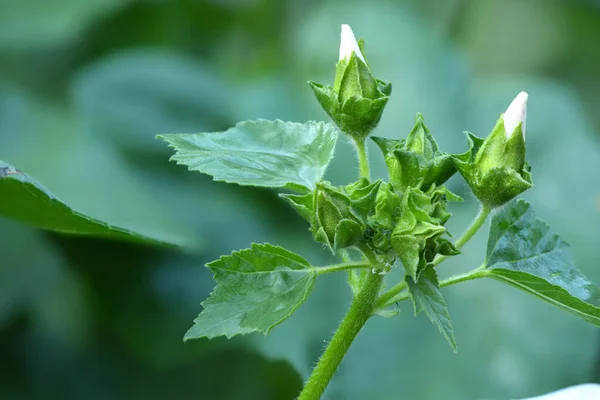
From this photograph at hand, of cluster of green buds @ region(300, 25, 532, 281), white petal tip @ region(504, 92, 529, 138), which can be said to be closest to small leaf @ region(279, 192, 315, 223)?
cluster of green buds @ region(300, 25, 532, 281)

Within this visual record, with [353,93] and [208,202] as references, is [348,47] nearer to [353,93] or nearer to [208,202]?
[353,93]

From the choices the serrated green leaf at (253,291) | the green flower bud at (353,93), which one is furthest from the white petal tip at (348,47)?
the serrated green leaf at (253,291)

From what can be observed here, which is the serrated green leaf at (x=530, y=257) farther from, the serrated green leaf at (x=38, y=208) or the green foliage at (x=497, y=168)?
the serrated green leaf at (x=38, y=208)

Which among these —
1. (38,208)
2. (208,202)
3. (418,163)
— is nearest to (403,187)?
(418,163)

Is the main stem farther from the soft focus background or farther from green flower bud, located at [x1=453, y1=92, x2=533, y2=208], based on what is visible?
the soft focus background

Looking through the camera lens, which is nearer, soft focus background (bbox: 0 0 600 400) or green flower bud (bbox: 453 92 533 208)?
green flower bud (bbox: 453 92 533 208)

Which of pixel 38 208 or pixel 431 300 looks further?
pixel 38 208

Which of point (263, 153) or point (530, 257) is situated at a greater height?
point (263, 153)
